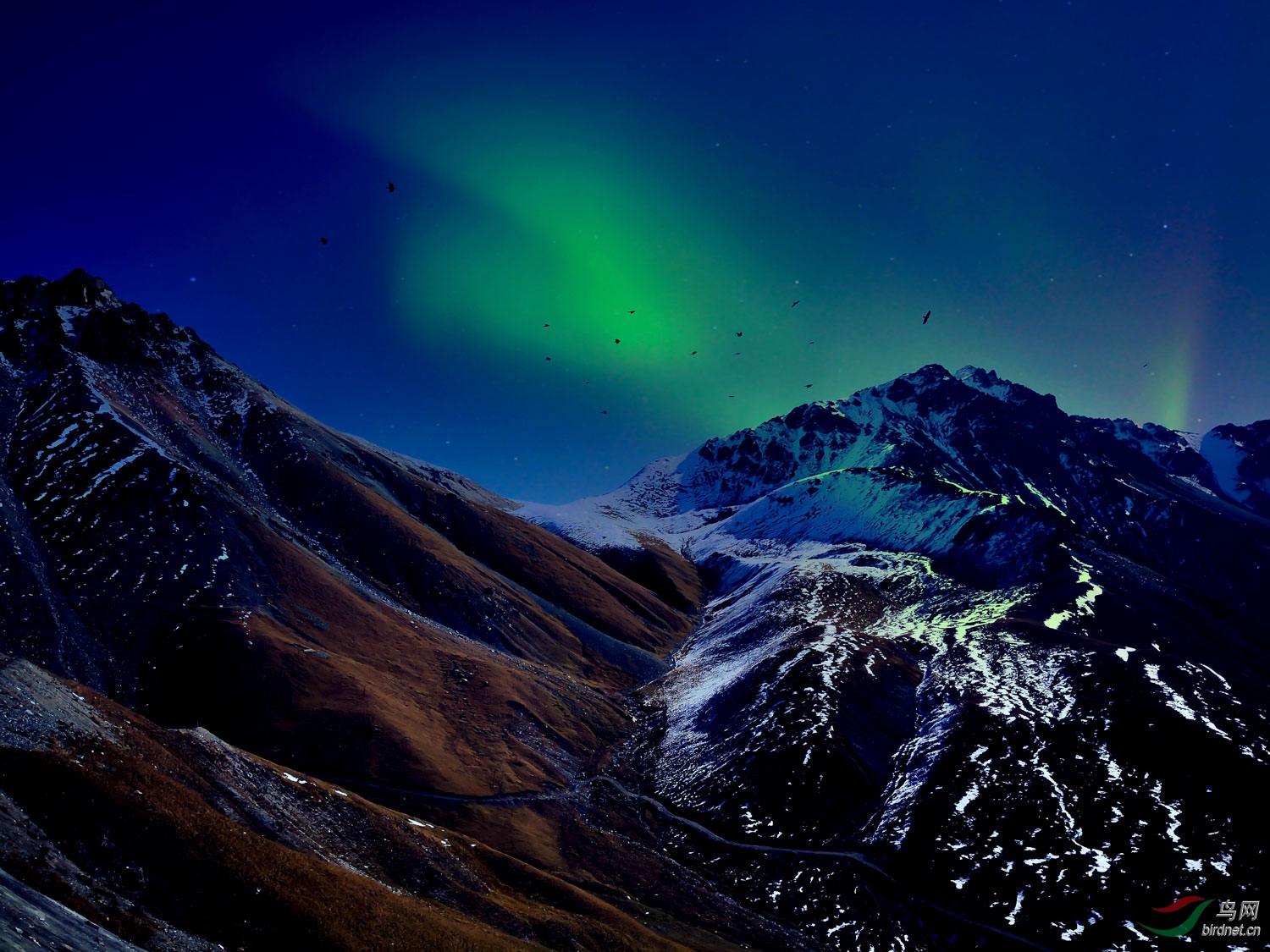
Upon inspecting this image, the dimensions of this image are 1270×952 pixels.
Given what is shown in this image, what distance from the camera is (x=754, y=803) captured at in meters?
52.7

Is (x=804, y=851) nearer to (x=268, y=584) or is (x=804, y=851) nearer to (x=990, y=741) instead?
(x=990, y=741)

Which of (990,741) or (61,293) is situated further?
(61,293)

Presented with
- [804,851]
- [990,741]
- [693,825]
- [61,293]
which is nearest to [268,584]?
[693,825]

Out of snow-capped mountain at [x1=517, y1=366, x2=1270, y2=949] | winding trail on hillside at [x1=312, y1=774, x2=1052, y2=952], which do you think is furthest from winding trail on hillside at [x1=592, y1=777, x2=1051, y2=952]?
snow-capped mountain at [x1=517, y1=366, x2=1270, y2=949]

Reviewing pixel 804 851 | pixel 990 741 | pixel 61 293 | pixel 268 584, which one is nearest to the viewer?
pixel 804 851

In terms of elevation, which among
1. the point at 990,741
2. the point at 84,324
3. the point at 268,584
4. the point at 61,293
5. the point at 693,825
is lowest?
the point at 268,584

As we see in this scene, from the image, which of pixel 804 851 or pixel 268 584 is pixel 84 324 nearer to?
pixel 268 584

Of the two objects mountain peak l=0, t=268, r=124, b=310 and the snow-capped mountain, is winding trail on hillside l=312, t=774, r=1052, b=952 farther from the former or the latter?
mountain peak l=0, t=268, r=124, b=310

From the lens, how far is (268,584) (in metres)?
65.3

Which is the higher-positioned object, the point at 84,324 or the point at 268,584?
the point at 84,324

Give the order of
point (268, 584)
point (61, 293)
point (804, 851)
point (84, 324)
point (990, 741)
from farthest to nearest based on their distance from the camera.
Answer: point (61, 293) < point (84, 324) < point (268, 584) < point (990, 741) < point (804, 851)

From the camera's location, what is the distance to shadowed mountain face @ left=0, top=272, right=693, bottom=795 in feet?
165

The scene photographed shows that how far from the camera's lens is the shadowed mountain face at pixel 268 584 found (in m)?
50.2

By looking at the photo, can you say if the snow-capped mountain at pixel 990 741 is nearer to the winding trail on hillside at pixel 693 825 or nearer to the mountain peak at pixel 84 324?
the winding trail on hillside at pixel 693 825
